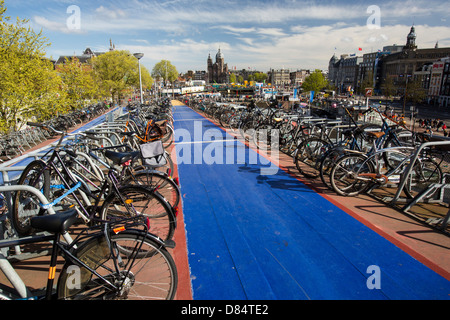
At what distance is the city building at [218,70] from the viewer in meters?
177

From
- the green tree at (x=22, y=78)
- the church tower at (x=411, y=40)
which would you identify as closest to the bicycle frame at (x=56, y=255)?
the green tree at (x=22, y=78)

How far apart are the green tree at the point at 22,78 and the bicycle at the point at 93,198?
A: 11.1m

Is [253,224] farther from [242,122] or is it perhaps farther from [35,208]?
[242,122]

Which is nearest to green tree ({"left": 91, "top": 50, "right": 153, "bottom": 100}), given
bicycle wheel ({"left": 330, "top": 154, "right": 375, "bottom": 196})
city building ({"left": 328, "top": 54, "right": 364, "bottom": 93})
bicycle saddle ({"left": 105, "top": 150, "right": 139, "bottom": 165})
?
bicycle saddle ({"left": 105, "top": 150, "right": 139, "bottom": 165})

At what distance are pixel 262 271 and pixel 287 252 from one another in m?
0.47

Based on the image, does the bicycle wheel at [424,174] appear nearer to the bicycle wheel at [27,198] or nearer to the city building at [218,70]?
the bicycle wheel at [27,198]

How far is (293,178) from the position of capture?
5566 millimetres

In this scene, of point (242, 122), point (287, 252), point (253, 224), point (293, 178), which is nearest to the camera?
point (287, 252)

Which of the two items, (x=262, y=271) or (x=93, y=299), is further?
(x=262, y=271)

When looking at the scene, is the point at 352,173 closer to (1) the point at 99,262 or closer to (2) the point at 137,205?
(2) the point at 137,205

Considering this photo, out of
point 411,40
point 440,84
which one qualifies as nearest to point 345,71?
point 411,40

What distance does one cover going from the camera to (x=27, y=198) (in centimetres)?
314

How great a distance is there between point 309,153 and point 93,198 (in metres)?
4.60
